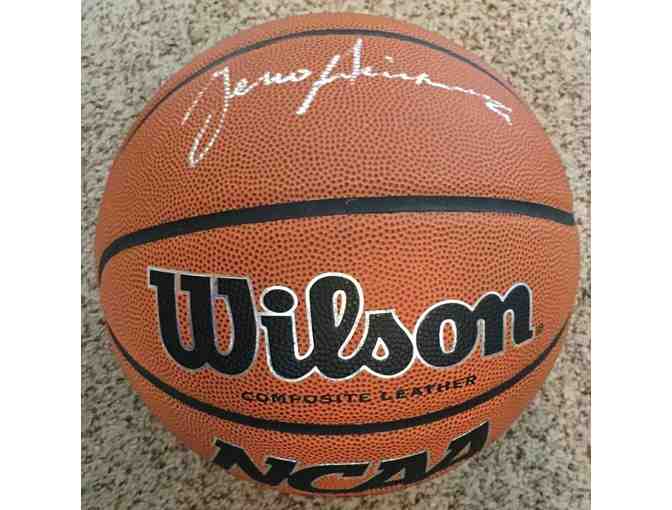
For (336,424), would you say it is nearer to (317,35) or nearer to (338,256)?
(338,256)

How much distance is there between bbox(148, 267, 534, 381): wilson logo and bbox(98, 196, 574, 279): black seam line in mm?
57

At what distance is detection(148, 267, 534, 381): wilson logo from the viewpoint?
570 mm

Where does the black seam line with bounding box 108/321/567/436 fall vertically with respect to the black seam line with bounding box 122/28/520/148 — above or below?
below

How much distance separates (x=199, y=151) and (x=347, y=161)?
0.57 feet

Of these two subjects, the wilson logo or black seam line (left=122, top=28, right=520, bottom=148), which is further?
black seam line (left=122, top=28, right=520, bottom=148)

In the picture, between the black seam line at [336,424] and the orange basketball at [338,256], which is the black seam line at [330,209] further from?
the black seam line at [336,424]

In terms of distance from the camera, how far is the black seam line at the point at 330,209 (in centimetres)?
58

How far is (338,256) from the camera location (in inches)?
22.6

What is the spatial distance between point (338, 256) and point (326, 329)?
3.0 inches
